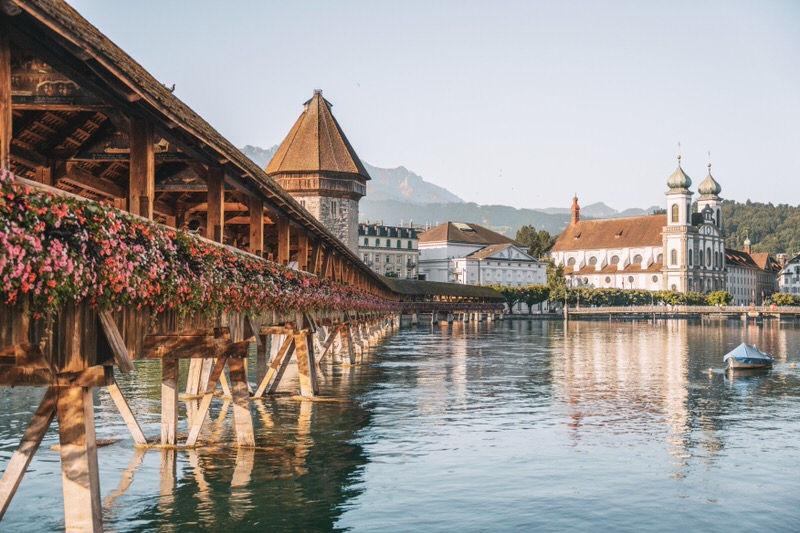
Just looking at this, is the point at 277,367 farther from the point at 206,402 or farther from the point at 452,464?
the point at 206,402

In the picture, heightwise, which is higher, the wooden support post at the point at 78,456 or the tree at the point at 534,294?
the tree at the point at 534,294

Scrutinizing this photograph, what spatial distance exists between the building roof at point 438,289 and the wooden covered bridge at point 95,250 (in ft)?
344

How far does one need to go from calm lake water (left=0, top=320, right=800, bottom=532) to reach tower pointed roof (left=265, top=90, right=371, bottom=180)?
52263mm

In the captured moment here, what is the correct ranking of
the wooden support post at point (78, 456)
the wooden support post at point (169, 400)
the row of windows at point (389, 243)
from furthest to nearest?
the row of windows at point (389, 243)
the wooden support post at point (169, 400)
the wooden support post at point (78, 456)

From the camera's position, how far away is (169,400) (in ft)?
69.0

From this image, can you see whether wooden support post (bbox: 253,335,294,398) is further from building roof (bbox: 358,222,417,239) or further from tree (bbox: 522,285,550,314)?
building roof (bbox: 358,222,417,239)

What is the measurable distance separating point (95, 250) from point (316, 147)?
276 feet

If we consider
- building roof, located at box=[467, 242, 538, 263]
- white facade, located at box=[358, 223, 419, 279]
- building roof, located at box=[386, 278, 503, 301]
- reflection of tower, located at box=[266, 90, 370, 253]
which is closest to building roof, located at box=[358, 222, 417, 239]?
white facade, located at box=[358, 223, 419, 279]

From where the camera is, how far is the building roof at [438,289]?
13712 cm

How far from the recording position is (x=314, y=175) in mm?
92562

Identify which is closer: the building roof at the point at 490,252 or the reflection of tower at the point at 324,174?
the reflection of tower at the point at 324,174

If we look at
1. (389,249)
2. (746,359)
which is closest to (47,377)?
(746,359)

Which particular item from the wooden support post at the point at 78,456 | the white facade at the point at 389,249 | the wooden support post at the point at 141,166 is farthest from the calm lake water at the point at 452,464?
the white facade at the point at 389,249

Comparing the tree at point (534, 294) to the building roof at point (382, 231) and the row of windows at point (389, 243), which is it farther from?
the building roof at point (382, 231)
